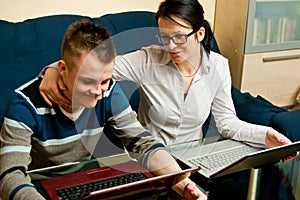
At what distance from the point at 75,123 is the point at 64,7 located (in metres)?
1.17

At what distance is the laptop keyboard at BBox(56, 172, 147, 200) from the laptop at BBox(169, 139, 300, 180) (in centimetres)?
27

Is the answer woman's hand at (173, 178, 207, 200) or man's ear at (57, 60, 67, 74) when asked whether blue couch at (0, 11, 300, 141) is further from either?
woman's hand at (173, 178, 207, 200)

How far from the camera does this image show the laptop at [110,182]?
1089 millimetres

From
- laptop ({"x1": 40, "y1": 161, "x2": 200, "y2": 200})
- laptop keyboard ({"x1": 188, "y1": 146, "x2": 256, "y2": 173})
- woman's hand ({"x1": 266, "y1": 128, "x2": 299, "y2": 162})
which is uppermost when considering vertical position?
laptop ({"x1": 40, "y1": 161, "x2": 200, "y2": 200})

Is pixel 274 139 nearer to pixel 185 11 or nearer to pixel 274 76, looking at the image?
pixel 185 11

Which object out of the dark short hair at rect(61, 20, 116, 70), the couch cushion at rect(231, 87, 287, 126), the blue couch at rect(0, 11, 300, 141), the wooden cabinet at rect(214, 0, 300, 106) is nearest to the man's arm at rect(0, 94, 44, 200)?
the dark short hair at rect(61, 20, 116, 70)

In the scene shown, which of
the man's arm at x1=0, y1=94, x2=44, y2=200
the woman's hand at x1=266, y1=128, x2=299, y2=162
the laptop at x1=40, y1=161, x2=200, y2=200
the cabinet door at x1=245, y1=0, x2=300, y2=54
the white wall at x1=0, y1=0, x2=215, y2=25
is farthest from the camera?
the cabinet door at x1=245, y1=0, x2=300, y2=54

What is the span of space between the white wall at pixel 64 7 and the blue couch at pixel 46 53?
124 millimetres

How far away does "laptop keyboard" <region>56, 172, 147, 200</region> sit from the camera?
4.19ft

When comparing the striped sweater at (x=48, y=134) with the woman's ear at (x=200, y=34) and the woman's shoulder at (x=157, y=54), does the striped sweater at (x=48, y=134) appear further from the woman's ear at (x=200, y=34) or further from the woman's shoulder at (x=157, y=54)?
the woman's ear at (x=200, y=34)

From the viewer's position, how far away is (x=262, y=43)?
2859 mm

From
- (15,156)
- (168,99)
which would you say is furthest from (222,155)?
(15,156)

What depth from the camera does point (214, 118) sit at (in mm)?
2012

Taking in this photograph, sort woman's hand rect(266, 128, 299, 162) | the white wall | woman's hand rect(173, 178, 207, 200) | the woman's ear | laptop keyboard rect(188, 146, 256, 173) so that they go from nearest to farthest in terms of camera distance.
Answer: woman's hand rect(173, 178, 207, 200), laptop keyboard rect(188, 146, 256, 173), woman's hand rect(266, 128, 299, 162), the woman's ear, the white wall
